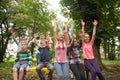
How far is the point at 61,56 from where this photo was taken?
9.38 metres

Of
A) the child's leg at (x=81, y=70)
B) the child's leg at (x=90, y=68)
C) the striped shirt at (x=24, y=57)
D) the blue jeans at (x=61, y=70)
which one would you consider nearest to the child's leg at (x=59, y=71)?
the blue jeans at (x=61, y=70)

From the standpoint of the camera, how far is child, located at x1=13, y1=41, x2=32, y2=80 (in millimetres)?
9477

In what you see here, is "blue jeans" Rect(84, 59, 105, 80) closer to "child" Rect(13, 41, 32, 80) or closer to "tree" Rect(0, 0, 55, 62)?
"child" Rect(13, 41, 32, 80)

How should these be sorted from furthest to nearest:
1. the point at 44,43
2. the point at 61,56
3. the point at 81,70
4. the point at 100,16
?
the point at 100,16 < the point at 44,43 < the point at 81,70 < the point at 61,56

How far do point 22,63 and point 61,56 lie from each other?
1.41 m

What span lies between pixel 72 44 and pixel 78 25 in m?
8.31

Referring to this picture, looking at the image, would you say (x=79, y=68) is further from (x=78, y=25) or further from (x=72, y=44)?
(x=78, y=25)

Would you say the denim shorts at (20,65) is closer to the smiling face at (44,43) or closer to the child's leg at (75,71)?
the smiling face at (44,43)

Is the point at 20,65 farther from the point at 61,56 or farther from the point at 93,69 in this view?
the point at 93,69

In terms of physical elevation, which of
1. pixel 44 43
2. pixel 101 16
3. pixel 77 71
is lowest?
pixel 77 71

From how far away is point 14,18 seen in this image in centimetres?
3080

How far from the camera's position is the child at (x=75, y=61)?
31.8 feet

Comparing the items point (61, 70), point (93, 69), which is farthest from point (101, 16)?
point (61, 70)

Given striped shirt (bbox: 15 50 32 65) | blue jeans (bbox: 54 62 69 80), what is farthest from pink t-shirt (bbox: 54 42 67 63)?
striped shirt (bbox: 15 50 32 65)
